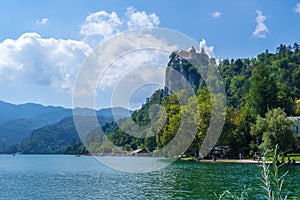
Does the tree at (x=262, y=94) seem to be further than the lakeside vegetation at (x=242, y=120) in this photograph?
Yes

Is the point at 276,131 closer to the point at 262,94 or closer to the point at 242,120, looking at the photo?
the point at 242,120

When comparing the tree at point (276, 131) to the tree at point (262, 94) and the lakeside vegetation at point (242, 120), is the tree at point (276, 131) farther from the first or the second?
the tree at point (262, 94)

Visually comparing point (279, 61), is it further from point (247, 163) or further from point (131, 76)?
point (131, 76)

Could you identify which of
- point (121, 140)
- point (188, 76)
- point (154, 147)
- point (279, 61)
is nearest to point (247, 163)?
point (154, 147)

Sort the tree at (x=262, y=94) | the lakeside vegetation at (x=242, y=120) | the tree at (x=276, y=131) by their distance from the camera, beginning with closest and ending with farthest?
the tree at (x=276, y=131) → the lakeside vegetation at (x=242, y=120) → the tree at (x=262, y=94)

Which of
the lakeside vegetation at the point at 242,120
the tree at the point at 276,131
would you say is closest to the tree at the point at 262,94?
the lakeside vegetation at the point at 242,120

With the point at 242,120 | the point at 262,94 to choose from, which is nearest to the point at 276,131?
the point at 242,120

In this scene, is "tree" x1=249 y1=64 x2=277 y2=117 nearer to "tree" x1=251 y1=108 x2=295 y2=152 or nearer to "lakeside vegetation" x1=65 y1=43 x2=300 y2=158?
"lakeside vegetation" x1=65 y1=43 x2=300 y2=158

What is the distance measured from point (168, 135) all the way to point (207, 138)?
6.10m

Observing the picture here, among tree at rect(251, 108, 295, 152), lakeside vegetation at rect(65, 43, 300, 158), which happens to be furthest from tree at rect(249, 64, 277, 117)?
tree at rect(251, 108, 295, 152)

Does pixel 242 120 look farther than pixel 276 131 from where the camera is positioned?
Yes

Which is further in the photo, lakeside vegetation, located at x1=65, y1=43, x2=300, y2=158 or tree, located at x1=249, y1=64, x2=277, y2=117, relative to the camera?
tree, located at x1=249, y1=64, x2=277, y2=117

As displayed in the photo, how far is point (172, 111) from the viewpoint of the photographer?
59.5 metres

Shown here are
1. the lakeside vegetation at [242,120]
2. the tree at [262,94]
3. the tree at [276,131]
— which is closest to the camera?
the tree at [276,131]
